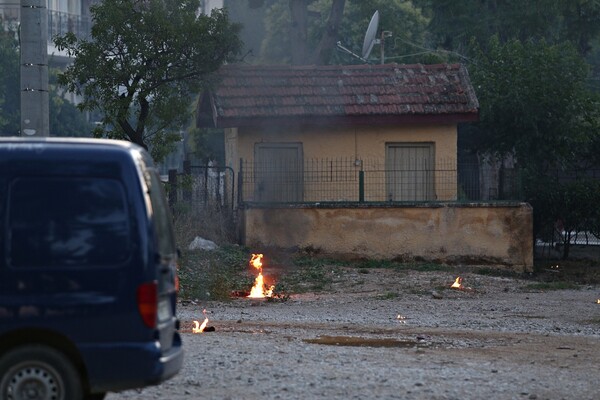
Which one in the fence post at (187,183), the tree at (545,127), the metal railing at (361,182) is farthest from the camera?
the tree at (545,127)

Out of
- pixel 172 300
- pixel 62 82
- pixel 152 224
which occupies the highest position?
pixel 62 82

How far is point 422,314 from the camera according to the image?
17.1m

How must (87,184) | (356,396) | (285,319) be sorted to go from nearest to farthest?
(87,184) → (356,396) → (285,319)

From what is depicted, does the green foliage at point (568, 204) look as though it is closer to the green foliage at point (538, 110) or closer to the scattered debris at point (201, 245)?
the green foliage at point (538, 110)

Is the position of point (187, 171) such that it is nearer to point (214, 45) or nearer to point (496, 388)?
point (214, 45)

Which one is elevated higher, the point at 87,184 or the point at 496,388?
the point at 87,184

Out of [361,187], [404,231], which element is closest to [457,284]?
[404,231]

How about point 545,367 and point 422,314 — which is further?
point 422,314

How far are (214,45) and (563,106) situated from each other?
8.15 metres

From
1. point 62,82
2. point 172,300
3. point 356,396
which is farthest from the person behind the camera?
point 62,82

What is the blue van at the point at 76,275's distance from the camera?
26.1ft

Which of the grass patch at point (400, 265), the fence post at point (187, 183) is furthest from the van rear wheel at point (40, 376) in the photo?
the fence post at point (187, 183)

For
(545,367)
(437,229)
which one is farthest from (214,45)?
(545,367)

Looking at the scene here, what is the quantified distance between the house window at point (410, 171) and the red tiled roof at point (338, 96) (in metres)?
0.71
